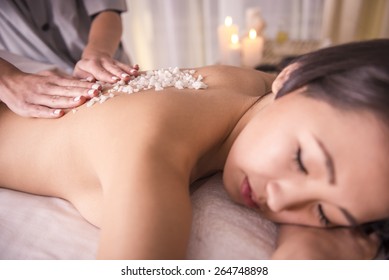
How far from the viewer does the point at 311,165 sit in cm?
63

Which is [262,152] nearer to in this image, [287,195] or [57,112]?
[287,195]

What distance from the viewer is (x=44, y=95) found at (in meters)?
0.84

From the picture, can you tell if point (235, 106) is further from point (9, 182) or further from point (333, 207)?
point (9, 182)

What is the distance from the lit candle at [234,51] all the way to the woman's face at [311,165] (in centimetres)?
128

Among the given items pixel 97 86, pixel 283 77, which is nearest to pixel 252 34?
pixel 283 77

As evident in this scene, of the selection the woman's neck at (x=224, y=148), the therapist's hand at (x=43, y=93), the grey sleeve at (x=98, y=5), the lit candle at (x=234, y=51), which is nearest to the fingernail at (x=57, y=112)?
the therapist's hand at (x=43, y=93)

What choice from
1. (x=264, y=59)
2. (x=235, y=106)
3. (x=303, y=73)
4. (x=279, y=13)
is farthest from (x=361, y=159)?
(x=279, y=13)

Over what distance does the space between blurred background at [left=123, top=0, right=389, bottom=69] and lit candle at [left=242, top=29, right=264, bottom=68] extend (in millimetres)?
301

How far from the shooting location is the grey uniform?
1309mm

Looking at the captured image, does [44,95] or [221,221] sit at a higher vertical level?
[44,95]

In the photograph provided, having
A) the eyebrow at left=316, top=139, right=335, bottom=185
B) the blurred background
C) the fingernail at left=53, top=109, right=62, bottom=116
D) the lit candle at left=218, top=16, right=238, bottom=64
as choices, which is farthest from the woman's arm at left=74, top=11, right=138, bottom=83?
the blurred background

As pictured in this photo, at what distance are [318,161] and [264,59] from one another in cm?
151

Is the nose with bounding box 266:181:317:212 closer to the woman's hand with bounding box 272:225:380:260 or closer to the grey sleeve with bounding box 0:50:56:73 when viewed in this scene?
the woman's hand with bounding box 272:225:380:260

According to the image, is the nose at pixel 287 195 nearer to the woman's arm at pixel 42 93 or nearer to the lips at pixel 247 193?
the lips at pixel 247 193
